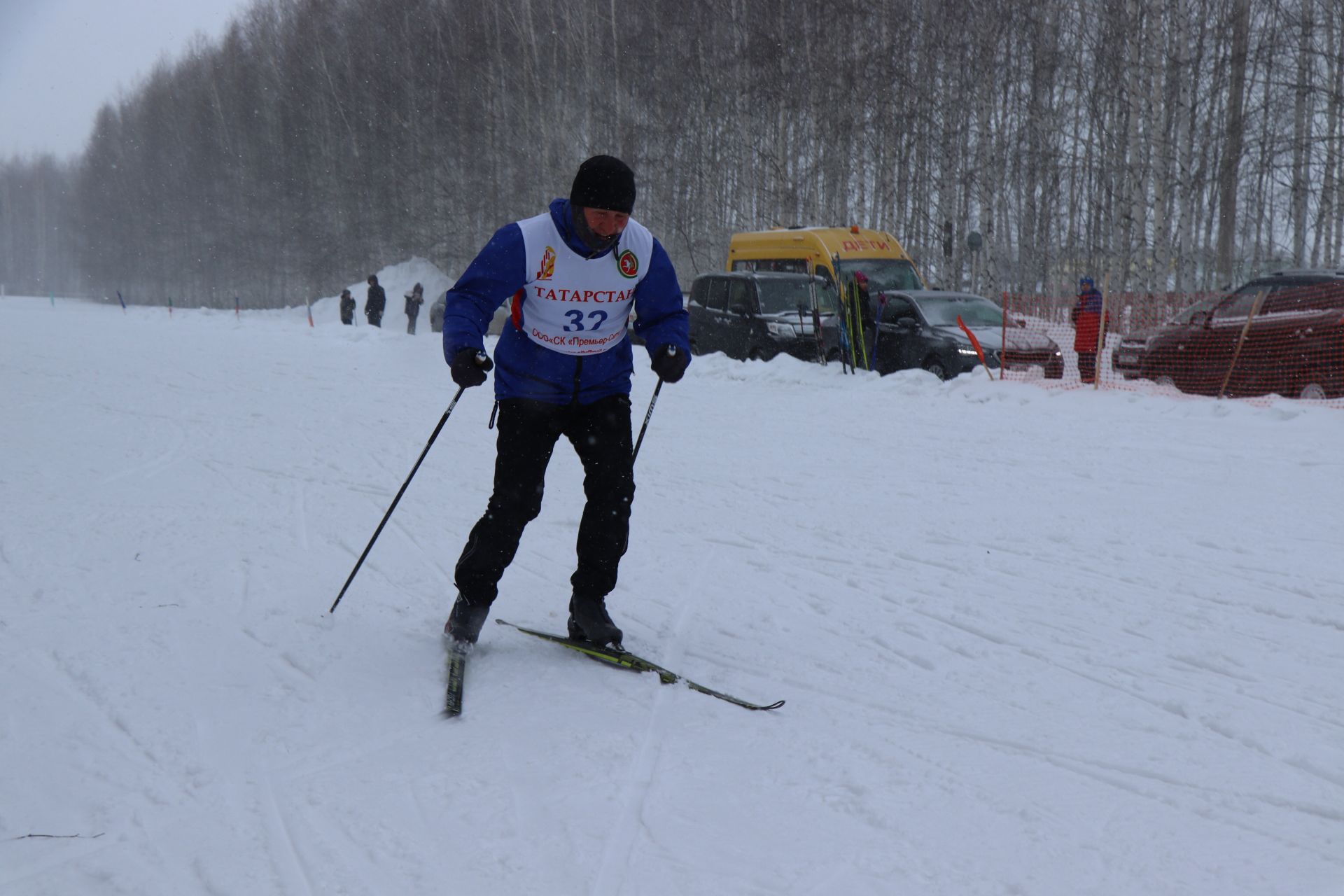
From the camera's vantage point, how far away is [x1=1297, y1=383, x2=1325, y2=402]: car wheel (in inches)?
405

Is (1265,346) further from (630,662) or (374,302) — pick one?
(374,302)

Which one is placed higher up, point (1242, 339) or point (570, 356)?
→ point (570, 356)

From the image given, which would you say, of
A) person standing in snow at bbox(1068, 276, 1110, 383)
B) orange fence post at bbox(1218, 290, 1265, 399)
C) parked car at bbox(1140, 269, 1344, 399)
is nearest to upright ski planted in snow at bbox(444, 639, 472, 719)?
orange fence post at bbox(1218, 290, 1265, 399)

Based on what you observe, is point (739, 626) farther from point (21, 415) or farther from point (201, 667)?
point (21, 415)

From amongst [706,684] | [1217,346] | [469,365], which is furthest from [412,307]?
[706,684]

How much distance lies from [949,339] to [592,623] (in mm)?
10080

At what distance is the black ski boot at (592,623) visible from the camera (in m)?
3.61

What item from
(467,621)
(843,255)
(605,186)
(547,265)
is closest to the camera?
(605,186)

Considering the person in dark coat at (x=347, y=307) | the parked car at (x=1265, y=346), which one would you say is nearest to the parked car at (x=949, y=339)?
the parked car at (x=1265, y=346)

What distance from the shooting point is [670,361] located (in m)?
3.57

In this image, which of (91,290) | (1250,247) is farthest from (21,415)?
(91,290)

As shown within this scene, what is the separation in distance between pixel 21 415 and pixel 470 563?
787 centimetres

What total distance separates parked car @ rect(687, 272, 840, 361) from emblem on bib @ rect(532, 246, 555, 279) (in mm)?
11046

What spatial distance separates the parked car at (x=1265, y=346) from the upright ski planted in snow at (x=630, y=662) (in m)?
9.15
